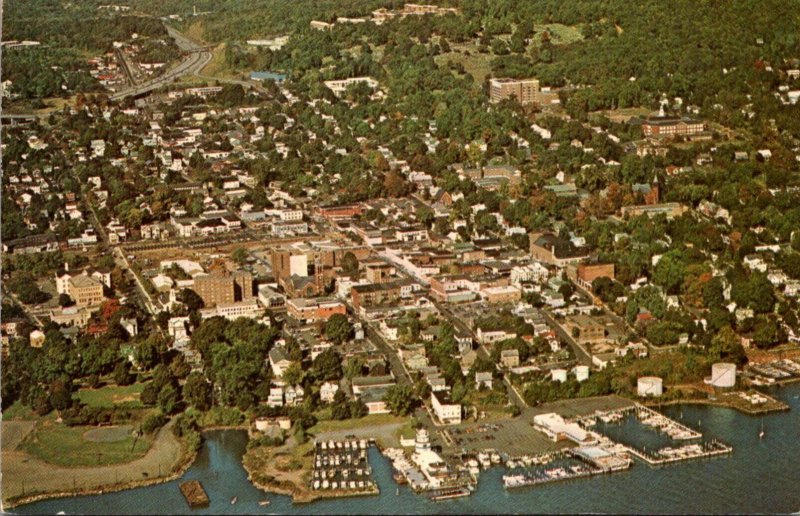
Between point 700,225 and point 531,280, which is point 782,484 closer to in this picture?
point 531,280

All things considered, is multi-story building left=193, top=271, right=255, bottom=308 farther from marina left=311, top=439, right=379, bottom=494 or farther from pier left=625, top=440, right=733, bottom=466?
pier left=625, top=440, right=733, bottom=466

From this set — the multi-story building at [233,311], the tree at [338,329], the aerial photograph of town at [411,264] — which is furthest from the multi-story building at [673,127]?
the tree at [338,329]

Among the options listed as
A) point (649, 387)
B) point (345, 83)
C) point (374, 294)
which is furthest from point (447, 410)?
point (345, 83)

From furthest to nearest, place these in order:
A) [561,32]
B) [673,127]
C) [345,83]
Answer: [561,32]
[345,83]
[673,127]

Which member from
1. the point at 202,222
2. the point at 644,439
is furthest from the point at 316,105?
the point at 644,439

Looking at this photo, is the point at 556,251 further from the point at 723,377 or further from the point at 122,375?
the point at 122,375

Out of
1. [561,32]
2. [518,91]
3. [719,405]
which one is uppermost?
[561,32]

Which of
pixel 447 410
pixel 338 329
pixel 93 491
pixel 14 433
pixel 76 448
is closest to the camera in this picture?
pixel 93 491
